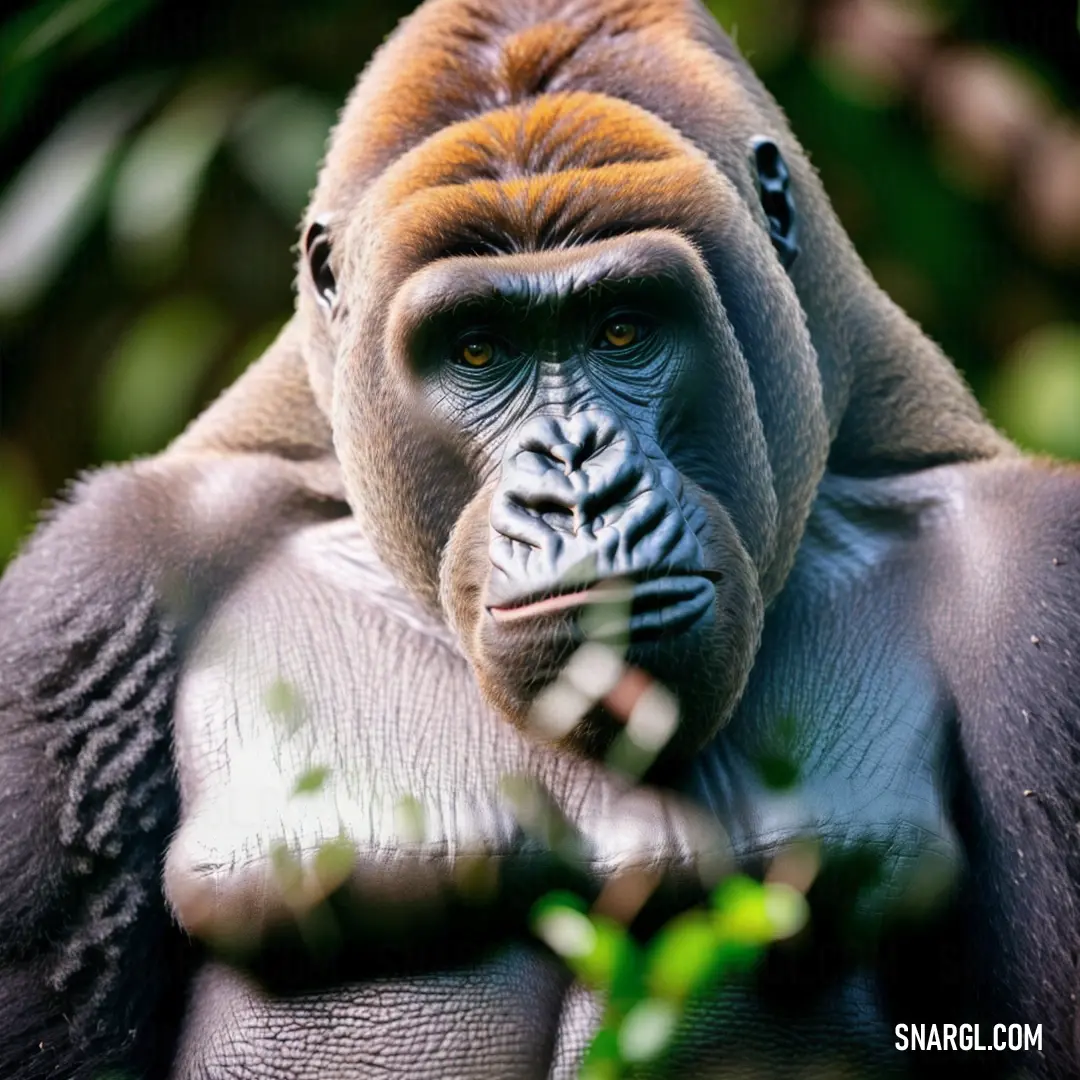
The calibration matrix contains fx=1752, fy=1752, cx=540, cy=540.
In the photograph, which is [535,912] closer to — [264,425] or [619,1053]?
[619,1053]

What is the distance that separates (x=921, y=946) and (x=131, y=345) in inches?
172

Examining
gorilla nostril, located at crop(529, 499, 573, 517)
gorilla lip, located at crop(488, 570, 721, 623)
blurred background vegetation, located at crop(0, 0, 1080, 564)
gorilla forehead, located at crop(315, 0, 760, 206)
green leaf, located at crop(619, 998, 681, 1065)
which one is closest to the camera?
green leaf, located at crop(619, 998, 681, 1065)

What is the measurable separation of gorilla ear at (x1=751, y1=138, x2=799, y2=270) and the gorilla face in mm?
101

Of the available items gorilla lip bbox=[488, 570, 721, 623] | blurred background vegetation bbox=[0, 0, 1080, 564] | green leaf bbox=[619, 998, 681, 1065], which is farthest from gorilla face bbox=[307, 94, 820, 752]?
blurred background vegetation bbox=[0, 0, 1080, 564]

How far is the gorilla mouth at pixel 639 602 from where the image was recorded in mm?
2820

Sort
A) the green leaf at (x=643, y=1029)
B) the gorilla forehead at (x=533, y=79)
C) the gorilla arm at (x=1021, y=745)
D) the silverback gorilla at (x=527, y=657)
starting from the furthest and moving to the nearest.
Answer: the gorilla forehead at (x=533, y=79)
the gorilla arm at (x=1021, y=745)
the silverback gorilla at (x=527, y=657)
the green leaf at (x=643, y=1029)

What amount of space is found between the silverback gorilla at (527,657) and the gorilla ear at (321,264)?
14mm

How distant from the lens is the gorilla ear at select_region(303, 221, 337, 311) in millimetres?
3766

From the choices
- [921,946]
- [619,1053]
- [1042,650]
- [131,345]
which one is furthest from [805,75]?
[619,1053]

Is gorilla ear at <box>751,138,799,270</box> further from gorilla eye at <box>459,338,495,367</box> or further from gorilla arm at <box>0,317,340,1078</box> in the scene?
gorilla arm at <box>0,317,340,1078</box>

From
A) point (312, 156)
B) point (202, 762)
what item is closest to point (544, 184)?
point (202, 762)

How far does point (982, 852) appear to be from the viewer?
3.42 m

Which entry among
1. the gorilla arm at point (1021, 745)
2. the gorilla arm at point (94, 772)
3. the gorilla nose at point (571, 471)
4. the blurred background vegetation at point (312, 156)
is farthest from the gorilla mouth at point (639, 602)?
the blurred background vegetation at point (312, 156)

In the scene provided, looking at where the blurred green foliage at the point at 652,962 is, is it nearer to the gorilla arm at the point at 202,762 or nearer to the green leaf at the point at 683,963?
the green leaf at the point at 683,963
